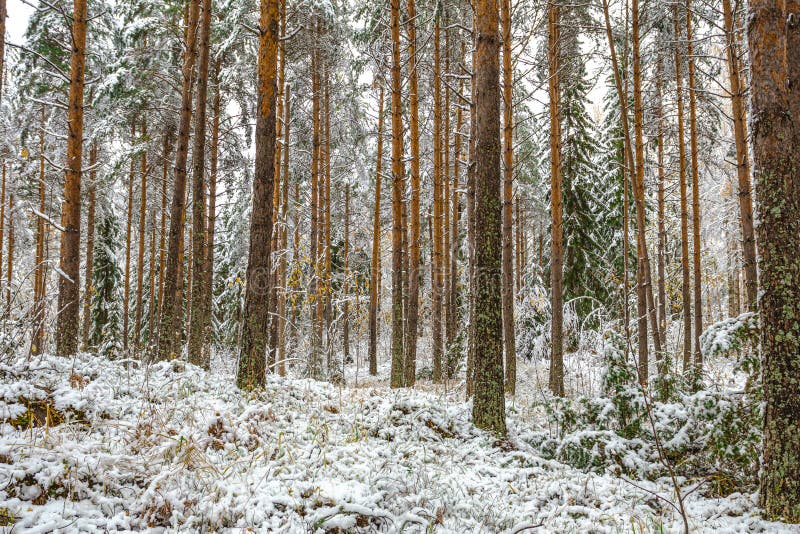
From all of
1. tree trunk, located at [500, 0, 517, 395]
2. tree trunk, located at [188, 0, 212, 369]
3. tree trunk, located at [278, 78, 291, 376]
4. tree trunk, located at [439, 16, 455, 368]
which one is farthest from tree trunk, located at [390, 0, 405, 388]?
tree trunk, located at [188, 0, 212, 369]

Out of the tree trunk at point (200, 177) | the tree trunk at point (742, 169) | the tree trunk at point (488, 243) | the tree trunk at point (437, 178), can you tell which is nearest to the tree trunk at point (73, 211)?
the tree trunk at point (200, 177)

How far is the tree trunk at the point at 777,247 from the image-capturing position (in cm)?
352

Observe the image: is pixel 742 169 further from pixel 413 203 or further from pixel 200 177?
pixel 200 177

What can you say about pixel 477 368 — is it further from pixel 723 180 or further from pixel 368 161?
pixel 723 180

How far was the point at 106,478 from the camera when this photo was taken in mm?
3088

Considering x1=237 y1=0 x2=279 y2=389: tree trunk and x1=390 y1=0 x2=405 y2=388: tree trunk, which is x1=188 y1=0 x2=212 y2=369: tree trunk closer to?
x1=237 y1=0 x2=279 y2=389: tree trunk

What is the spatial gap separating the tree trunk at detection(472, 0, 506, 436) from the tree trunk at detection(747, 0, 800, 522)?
2.52 metres

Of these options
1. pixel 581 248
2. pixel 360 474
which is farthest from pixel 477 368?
pixel 581 248

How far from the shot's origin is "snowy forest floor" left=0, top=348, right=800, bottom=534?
295 cm

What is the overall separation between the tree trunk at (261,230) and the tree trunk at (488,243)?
286 cm

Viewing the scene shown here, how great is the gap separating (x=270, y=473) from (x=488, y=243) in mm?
3458

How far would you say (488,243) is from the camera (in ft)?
17.9

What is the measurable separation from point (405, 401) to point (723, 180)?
27.5 m

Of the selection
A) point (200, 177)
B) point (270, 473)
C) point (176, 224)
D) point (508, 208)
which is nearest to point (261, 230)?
point (270, 473)
